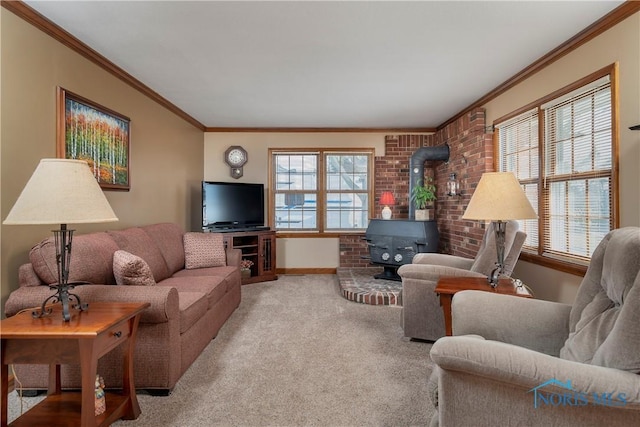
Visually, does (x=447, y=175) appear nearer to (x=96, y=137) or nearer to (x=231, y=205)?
(x=231, y=205)

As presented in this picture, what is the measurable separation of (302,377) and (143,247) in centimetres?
182

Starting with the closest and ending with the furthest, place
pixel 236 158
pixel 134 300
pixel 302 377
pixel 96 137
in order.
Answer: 1. pixel 134 300
2. pixel 302 377
3. pixel 96 137
4. pixel 236 158

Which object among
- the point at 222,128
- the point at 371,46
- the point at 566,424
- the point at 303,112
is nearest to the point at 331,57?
the point at 371,46

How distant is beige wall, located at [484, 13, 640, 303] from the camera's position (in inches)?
87.2

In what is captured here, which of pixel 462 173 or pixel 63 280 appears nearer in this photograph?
pixel 63 280

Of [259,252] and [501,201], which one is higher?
[501,201]

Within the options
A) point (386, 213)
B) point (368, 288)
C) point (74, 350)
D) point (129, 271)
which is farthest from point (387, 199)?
point (74, 350)

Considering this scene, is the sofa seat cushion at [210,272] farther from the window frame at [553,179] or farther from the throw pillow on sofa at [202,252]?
the window frame at [553,179]

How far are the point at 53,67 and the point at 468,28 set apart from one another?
2.99m

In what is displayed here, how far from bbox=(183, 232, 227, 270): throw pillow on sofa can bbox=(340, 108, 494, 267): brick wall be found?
237 centimetres

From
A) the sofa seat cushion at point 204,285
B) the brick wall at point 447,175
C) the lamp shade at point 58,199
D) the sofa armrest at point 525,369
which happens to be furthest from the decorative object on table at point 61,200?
the brick wall at point 447,175

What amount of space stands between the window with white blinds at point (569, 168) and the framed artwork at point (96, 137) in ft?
12.8

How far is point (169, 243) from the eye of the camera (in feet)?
12.0

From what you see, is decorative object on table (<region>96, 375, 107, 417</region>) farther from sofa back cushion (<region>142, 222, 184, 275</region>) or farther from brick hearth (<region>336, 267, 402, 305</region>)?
brick hearth (<region>336, 267, 402, 305</region>)
